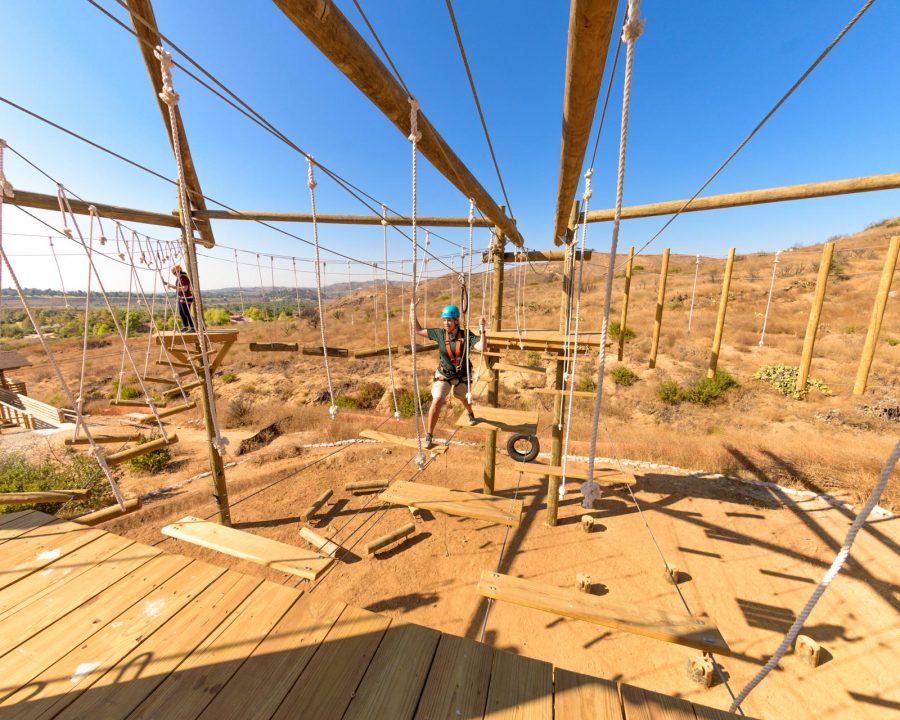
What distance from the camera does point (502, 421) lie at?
3.87 m

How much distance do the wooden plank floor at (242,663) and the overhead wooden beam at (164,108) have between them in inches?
110

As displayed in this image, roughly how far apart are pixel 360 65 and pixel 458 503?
3.27m

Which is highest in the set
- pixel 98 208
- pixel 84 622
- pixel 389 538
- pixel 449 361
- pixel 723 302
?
pixel 98 208

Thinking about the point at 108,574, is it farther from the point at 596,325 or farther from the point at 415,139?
the point at 596,325

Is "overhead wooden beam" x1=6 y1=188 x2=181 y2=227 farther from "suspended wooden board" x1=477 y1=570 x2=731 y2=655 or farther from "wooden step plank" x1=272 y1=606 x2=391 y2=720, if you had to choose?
"suspended wooden board" x1=477 y1=570 x2=731 y2=655

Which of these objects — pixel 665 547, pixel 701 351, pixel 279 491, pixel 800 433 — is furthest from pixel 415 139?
pixel 701 351

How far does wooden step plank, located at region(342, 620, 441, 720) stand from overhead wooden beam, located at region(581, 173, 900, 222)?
11.5 feet

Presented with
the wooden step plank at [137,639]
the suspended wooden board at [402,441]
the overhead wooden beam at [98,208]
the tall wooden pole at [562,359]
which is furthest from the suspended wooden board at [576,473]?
the overhead wooden beam at [98,208]

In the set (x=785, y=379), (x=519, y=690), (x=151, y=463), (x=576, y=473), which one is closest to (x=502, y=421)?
(x=576, y=473)

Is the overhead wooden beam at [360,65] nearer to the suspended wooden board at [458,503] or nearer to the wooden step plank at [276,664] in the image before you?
the wooden step plank at [276,664]

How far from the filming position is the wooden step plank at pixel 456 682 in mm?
1363

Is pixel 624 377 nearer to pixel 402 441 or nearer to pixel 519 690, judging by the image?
pixel 402 441

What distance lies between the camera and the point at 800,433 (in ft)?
28.7

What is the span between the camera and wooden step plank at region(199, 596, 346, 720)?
137cm
